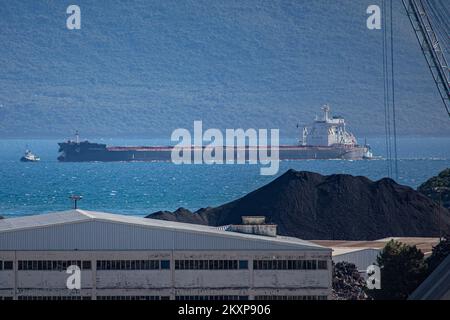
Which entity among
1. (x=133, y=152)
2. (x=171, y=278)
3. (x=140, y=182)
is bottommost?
(x=171, y=278)

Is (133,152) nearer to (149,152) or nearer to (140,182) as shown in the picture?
(149,152)

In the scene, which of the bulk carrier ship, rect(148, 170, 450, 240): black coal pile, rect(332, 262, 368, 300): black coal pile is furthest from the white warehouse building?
the bulk carrier ship

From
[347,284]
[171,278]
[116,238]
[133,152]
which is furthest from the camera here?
[133,152]

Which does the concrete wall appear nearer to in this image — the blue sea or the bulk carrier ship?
the blue sea

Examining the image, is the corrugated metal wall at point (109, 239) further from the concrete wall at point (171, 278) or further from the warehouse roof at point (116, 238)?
the concrete wall at point (171, 278)

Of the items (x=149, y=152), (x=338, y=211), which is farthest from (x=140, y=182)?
(x=338, y=211)
